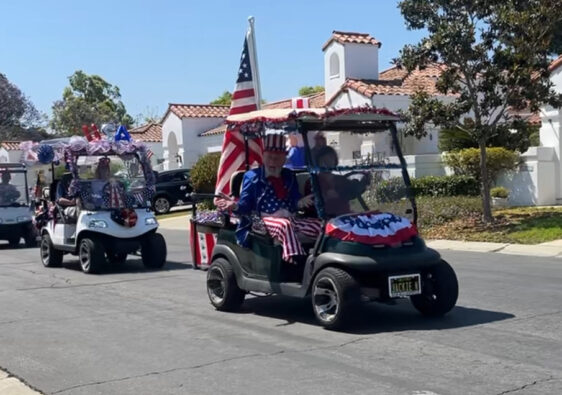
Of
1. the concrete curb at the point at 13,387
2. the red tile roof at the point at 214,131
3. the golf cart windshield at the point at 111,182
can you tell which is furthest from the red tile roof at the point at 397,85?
the concrete curb at the point at 13,387

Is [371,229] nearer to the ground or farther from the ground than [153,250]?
farther from the ground

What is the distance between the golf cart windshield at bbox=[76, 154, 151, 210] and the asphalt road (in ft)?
9.66

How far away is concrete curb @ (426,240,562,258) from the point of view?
1451 cm

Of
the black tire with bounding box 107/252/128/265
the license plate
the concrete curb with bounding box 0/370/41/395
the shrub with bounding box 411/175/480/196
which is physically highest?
the shrub with bounding box 411/175/480/196

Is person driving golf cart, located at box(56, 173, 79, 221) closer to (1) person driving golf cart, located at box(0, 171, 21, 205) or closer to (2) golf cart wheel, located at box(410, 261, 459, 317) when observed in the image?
(1) person driving golf cart, located at box(0, 171, 21, 205)

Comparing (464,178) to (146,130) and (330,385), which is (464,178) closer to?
(330,385)

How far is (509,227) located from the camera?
1725 cm

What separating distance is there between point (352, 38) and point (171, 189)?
9.97 meters

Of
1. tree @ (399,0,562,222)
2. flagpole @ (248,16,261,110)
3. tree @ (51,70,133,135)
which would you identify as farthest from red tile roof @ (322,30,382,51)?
tree @ (51,70,133,135)

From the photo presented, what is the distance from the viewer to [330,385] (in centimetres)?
599

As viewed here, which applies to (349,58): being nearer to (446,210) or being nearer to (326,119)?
(446,210)

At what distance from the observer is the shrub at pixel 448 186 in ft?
70.9

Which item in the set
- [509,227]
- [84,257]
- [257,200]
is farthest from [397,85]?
[257,200]

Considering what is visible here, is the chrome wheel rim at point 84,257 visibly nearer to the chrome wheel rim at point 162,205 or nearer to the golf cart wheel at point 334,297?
the golf cart wheel at point 334,297
